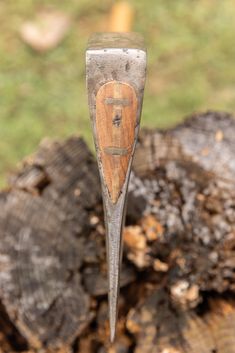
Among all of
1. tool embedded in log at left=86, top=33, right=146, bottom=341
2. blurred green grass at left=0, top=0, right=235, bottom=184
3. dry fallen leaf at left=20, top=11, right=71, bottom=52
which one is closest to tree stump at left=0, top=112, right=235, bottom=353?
tool embedded in log at left=86, top=33, right=146, bottom=341

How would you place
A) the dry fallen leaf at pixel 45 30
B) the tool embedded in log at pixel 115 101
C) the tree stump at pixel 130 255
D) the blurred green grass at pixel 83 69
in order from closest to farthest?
the tool embedded in log at pixel 115 101 → the tree stump at pixel 130 255 → the blurred green grass at pixel 83 69 → the dry fallen leaf at pixel 45 30

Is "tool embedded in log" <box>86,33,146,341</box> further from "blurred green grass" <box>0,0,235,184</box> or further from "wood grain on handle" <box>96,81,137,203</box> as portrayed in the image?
"blurred green grass" <box>0,0,235,184</box>

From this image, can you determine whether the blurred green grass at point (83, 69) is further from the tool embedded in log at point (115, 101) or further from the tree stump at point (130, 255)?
the tool embedded in log at point (115, 101)

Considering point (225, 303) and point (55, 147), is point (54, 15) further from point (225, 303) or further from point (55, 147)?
point (225, 303)

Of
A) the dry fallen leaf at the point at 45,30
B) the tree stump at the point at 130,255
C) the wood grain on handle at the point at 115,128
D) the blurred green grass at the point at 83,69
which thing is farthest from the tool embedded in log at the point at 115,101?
the dry fallen leaf at the point at 45,30

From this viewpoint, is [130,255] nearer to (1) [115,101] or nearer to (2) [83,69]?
(1) [115,101]

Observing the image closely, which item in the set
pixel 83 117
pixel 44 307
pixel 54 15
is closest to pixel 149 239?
pixel 44 307

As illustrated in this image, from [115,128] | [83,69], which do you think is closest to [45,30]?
[83,69]
